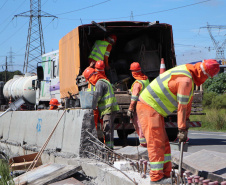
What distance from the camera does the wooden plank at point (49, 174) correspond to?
21.4 feet

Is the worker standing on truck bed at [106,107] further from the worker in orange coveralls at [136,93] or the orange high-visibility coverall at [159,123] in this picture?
the orange high-visibility coverall at [159,123]

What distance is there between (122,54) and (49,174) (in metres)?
7.99

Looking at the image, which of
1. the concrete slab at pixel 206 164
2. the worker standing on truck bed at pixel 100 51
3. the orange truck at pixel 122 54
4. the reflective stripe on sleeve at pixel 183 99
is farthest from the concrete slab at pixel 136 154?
the worker standing on truck bed at pixel 100 51

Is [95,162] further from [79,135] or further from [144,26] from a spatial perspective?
[144,26]

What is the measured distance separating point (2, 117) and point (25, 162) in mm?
4589

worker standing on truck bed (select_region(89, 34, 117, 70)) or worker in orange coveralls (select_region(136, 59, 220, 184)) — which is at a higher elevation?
worker standing on truck bed (select_region(89, 34, 117, 70))

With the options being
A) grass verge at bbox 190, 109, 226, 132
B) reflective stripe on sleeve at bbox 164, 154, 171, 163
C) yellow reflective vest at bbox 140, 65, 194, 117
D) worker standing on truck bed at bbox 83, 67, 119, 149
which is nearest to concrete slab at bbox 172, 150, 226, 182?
reflective stripe on sleeve at bbox 164, 154, 171, 163

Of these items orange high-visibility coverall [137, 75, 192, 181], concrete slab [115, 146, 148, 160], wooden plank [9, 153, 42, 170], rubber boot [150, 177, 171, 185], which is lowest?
wooden plank [9, 153, 42, 170]

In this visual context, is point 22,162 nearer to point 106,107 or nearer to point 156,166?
point 106,107

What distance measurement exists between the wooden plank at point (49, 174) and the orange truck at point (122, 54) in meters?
4.69

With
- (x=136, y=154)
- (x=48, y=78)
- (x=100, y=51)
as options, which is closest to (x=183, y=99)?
(x=136, y=154)

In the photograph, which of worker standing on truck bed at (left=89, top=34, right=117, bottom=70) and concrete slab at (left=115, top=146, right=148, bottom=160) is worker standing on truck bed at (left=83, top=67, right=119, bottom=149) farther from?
worker standing on truck bed at (left=89, top=34, right=117, bottom=70)

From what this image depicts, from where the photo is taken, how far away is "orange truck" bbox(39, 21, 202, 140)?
1218 cm

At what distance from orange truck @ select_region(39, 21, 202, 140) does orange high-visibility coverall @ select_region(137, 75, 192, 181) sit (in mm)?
5547
